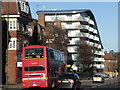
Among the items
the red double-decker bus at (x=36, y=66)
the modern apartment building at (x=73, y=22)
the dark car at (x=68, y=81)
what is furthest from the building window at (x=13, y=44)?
the modern apartment building at (x=73, y=22)

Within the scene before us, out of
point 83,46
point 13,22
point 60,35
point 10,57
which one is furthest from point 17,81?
point 83,46

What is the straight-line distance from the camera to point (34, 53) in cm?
2941

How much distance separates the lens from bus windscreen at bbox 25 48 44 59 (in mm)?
29234

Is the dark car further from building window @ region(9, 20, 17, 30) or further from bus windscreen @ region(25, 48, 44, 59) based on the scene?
building window @ region(9, 20, 17, 30)

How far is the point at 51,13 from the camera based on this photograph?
333 feet

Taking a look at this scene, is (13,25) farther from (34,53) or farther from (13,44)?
(34,53)

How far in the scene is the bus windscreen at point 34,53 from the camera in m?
29.2

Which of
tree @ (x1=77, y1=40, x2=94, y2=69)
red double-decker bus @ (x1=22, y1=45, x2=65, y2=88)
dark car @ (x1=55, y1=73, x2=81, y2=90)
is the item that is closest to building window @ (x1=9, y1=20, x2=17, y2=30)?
red double-decker bus @ (x1=22, y1=45, x2=65, y2=88)

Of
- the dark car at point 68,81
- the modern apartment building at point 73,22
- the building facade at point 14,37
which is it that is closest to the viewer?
the dark car at point 68,81

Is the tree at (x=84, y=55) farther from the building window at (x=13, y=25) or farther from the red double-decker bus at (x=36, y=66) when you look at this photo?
the red double-decker bus at (x=36, y=66)

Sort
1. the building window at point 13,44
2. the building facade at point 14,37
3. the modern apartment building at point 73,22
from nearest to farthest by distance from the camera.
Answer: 1. the building facade at point 14,37
2. the building window at point 13,44
3. the modern apartment building at point 73,22

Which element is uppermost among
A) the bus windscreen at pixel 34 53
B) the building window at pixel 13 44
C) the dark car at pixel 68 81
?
the building window at pixel 13 44

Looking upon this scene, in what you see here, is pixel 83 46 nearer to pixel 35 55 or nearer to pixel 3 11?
pixel 3 11

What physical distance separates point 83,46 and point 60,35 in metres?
17.6
